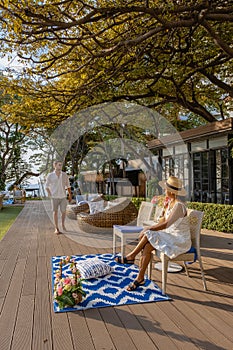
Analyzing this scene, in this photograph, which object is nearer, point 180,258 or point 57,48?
point 180,258

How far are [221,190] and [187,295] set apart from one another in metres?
6.63

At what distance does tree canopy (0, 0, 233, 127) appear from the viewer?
4086mm

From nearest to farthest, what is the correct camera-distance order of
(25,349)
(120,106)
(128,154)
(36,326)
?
(25,349) < (36,326) < (120,106) < (128,154)

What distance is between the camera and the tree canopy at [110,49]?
13.4ft

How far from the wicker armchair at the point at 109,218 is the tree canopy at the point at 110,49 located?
8.31 feet

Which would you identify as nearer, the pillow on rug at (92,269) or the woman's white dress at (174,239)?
the woman's white dress at (174,239)

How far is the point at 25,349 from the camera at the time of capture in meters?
2.13

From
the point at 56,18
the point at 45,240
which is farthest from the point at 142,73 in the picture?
the point at 45,240

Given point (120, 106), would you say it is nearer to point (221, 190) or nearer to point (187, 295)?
point (221, 190)

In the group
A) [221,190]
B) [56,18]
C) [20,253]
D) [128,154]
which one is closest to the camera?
[56,18]

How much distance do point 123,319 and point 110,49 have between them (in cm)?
376

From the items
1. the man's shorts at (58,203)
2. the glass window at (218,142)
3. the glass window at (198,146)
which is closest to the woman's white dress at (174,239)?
the man's shorts at (58,203)

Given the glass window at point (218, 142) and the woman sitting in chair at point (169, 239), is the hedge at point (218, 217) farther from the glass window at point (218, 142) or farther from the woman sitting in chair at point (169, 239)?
the woman sitting in chair at point (169, 239)

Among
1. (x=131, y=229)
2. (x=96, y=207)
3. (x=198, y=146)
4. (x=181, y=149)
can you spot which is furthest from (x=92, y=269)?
(x=181, y=149)
